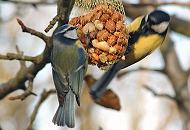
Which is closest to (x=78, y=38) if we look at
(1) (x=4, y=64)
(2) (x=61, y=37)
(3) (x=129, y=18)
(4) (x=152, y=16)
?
(2) (x=61, y=37)

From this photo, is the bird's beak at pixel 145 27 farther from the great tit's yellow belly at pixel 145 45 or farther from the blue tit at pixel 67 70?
the blue tit at pixel 67 70

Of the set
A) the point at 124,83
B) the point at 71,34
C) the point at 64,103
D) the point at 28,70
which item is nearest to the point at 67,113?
the point at 64,103

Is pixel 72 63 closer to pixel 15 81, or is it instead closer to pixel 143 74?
pixel 15 81

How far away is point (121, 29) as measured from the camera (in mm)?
1152

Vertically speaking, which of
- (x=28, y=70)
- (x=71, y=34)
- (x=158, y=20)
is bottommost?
(x=28, y=70)

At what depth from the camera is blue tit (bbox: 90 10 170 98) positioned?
1.32m

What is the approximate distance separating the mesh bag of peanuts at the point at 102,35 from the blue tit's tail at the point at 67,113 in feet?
0.32

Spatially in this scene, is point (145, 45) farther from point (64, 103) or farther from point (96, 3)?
point (64, 103)

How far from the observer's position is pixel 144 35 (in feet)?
4.55

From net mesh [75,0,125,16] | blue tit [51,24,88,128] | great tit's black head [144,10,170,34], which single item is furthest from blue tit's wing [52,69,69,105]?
great tit's black head [144,10,170,34]

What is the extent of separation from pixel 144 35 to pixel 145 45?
4 centimetres

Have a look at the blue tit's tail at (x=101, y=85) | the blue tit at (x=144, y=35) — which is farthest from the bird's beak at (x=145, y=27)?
the blue tit's tail at (x=101, y=85)

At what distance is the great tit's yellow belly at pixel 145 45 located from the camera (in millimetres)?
1318

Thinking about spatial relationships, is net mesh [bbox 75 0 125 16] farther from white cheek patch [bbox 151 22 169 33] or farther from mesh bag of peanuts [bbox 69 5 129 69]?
white cheek patch [bbox 151 22 169 33]
